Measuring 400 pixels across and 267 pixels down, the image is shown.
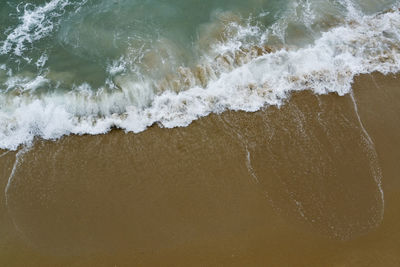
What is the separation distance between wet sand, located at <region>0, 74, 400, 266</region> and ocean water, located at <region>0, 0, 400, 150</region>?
599 mm

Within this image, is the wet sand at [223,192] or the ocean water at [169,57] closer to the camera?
the wet sand at [223,192]

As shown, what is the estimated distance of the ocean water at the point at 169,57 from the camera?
822cm

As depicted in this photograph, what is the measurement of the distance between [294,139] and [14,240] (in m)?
6.30

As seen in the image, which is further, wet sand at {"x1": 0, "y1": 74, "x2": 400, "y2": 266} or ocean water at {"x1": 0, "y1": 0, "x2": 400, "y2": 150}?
ocean water at {"x1": 0, "y1": 0, "x2": 400, "y2": 150}

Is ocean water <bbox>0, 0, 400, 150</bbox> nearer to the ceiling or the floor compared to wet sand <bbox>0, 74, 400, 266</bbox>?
nearer to the ceiling

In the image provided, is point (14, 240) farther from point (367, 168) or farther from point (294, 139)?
point (367, 168)

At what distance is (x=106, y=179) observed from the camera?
7160mm

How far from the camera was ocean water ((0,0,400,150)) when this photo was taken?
822 centimetres

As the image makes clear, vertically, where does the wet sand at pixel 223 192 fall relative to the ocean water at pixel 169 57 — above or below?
below

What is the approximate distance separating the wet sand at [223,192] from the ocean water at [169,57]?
599mm

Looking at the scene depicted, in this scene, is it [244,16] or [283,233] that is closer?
[283,233]

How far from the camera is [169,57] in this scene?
917 centimetres

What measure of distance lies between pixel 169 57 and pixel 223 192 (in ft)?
14.0

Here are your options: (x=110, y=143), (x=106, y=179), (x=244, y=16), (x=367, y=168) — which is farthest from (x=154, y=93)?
(x=367, y=168)
